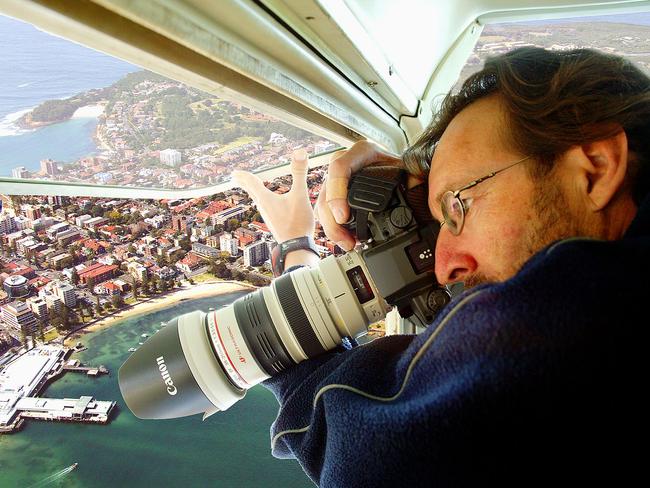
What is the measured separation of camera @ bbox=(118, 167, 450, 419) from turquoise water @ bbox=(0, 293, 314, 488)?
75.4 inches

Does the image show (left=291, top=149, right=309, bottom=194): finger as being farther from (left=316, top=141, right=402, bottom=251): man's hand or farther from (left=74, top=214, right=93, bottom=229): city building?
(left=74, top=214, right=93, bottom=229): city building

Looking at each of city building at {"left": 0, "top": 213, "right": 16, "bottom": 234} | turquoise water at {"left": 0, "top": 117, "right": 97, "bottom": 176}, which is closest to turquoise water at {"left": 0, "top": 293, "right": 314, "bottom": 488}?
city building at {"left": 0, "top": 213, "right": 16, "bottom": 234}

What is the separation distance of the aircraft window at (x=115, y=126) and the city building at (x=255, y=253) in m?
1.04

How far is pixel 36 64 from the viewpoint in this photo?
0.96 metres

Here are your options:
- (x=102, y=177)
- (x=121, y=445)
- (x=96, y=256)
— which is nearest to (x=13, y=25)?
(x=102, y=177)

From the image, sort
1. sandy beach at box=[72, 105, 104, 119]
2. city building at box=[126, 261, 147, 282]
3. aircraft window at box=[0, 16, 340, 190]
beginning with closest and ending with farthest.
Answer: aircraft window at box=[0, 16, 340, 190] < sandy beach at box=[72, 105, 104, 119] < city building at box=[126, 261, 147, 282]

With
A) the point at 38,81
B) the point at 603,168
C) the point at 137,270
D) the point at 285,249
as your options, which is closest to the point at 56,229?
the point at 137,270

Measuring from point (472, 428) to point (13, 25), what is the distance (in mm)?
806

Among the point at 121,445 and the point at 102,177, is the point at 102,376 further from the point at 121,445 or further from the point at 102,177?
the point at 102,177

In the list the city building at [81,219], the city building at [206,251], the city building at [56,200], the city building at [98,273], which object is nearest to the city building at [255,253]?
the city building at [206,251]

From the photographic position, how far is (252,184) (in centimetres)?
129

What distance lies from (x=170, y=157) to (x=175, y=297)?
145 centimetres

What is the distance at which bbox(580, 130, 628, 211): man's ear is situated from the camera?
555 millimetres

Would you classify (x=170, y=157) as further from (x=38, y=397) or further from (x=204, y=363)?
(x=38, y=397)
